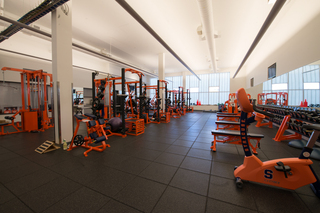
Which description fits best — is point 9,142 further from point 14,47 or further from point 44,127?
point 14,47

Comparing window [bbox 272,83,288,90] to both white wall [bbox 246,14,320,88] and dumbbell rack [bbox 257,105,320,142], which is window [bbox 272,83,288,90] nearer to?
white wall [bbox 246,14,320,88]

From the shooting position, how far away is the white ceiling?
4.07 metres

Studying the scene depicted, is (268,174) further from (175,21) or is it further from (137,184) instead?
(175,21)

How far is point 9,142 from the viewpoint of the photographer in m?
3.69

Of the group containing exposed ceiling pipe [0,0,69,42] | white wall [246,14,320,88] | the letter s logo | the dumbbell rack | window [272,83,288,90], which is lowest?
the letter s logo

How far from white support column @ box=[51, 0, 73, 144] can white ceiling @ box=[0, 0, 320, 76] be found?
4.46 ft

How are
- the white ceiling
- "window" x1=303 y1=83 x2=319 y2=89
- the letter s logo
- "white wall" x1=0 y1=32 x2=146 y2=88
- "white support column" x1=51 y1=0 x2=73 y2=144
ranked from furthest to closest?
"white wall" x1=0 y1=32 x2=146 y2=88 < the white ceiling < "window" x1=303 y1=83 x2=319 y2=89 < "white support column" x1=51 y1=0 x2=73 y2=144 < the letter s logo

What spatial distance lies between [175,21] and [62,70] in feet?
14.3

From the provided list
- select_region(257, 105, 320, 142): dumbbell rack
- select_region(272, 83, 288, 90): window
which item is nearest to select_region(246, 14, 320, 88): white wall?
select_region(272, 83, 288, 90): window

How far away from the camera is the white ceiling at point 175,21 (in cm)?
407

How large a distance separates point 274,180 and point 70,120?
4274 mm

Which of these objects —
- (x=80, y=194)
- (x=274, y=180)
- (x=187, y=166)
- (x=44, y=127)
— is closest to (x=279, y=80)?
(x=274, y=180)

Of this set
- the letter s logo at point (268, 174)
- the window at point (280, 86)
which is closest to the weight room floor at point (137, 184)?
the letter s logo at point (268, 174)

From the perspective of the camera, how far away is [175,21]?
5.11 meters
